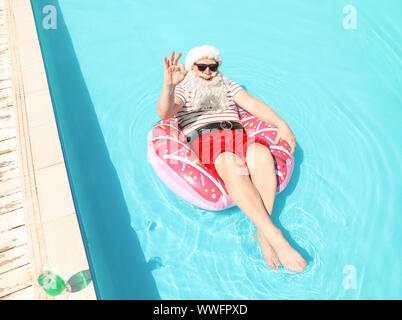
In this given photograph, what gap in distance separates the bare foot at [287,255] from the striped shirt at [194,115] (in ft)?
3.70

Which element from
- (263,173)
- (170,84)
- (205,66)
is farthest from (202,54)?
(263,173)

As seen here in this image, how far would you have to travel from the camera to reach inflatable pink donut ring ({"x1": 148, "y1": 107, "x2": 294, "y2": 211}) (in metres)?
2.45

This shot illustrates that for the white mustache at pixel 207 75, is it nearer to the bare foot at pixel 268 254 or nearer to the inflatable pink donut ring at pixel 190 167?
the inflatable pink donut ring at pixel 190 167

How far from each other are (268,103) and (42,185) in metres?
2.60

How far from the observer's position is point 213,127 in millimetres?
2668

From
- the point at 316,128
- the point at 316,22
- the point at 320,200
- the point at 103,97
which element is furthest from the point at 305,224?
the point at 316,22

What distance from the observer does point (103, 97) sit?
12.1 ft

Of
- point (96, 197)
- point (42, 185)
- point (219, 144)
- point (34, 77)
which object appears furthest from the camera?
point (34, 77)

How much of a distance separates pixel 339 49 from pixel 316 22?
26.8 inches

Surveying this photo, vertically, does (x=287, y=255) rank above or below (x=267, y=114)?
below

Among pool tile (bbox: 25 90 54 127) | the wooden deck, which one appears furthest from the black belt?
the wooden deck

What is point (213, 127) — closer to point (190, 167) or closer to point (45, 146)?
point (190, 167)

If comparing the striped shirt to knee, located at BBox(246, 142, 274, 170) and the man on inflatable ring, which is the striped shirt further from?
knee, located at BBox(246, 142, 274, 170)

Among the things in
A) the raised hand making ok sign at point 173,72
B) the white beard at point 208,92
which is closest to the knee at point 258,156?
the white beard at point 208,92
